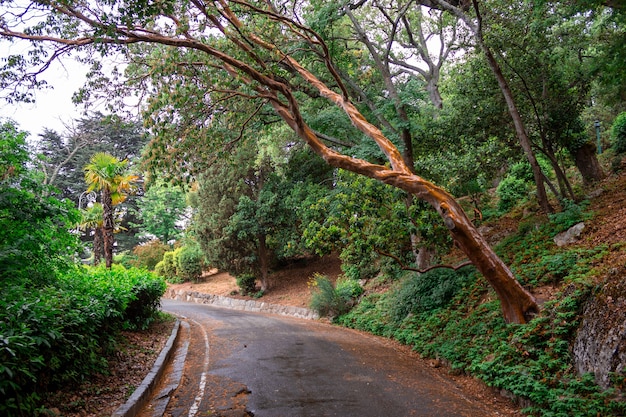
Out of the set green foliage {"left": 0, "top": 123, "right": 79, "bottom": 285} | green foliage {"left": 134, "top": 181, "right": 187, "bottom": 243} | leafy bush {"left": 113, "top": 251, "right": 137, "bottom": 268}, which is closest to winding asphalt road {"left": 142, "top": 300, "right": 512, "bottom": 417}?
green foliage {"left": 0, "top": 123, "right": 79, "bottom": 285}

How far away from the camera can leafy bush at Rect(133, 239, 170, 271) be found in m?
38.8

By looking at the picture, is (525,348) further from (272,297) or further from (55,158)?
(55,158)

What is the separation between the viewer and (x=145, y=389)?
21.5ft

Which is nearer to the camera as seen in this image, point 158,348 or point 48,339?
point 48,339

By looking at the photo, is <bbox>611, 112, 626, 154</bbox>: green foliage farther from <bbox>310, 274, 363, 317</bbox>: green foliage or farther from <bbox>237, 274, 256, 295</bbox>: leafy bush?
<bbox>237, 274, 256, 295</bbox>: leafy bush

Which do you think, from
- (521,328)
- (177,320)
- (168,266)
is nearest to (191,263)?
(168,266)

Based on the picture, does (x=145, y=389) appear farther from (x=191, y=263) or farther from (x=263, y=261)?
(x=191, y=263)

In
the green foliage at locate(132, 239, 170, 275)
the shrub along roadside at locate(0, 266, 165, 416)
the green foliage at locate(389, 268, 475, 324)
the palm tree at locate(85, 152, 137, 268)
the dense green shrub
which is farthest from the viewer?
the green foliage at locate(132, 239, 170, 275)

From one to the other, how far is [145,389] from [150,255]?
114 feet

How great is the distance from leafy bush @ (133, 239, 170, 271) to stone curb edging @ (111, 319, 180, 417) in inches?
1217

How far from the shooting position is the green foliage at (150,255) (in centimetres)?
3878

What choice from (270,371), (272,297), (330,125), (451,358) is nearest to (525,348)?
(451,358)

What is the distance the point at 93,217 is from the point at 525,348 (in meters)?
23.1

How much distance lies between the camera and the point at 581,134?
45.4 ft
